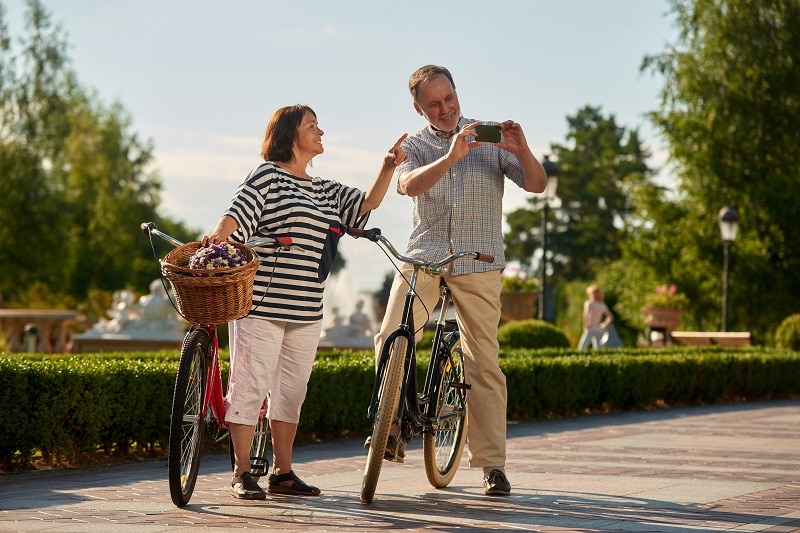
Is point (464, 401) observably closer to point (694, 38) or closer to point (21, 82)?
point (694, 38)

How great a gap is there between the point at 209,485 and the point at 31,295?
3308cm

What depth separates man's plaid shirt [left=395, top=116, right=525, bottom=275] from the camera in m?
6.23

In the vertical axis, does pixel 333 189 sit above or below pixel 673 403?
above

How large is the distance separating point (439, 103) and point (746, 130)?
1134 inches

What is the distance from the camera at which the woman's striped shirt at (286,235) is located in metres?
5.75

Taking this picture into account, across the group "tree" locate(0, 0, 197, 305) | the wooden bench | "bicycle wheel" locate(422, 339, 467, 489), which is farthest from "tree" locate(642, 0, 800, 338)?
"bicycle wheel" locate(422, 339, 467, 489)

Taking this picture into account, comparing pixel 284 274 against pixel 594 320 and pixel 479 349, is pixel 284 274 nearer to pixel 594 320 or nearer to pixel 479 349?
pixel 479 349

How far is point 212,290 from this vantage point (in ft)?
17.0

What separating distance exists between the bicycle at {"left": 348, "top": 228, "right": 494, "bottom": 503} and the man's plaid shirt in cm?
20

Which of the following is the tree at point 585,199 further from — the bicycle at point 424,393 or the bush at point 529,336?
the bicycle at point 424,393

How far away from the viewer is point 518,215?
240 ft

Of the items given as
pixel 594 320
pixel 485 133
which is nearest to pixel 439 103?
pixel 485 133

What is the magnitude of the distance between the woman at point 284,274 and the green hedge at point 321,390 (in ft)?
6.40

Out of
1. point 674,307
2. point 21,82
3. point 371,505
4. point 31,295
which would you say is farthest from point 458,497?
point 21,82
